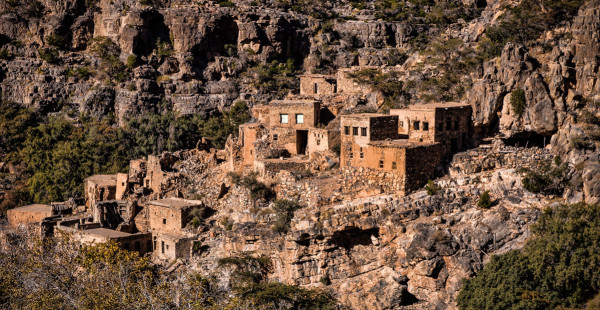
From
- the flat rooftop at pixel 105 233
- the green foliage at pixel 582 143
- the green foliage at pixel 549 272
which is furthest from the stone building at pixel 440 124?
the flat rooftop at pixel 105 233

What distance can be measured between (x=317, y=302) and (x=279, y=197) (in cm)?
995

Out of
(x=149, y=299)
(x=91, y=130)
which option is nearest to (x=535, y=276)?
(x=149, y=299)

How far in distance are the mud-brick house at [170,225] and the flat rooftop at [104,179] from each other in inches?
255

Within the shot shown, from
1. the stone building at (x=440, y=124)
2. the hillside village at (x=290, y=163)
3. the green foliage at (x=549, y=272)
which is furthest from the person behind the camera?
the stone building at (x=440, y=124)

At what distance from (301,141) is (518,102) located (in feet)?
44.1

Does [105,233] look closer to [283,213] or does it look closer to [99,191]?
[99,191]

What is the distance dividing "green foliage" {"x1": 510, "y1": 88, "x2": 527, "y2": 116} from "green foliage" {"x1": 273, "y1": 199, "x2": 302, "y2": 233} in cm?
1340

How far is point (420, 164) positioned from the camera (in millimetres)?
46562

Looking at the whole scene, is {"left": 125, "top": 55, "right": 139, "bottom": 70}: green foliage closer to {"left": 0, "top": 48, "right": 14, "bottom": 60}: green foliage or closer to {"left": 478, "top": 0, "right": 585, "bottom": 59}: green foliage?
{"left": 0, "top": 48, "right": 14, "bottom": 60}: green foliage

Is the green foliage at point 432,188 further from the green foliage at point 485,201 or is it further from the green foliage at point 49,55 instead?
the green foliage at point 49,55

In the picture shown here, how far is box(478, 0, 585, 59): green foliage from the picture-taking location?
5759 centimetres

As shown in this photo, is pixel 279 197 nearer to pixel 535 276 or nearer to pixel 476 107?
pixel 476 107

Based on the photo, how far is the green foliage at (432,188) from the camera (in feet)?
149

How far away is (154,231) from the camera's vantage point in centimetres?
5453
